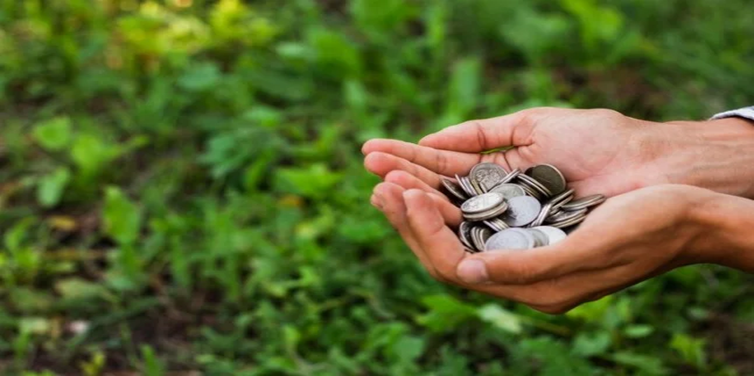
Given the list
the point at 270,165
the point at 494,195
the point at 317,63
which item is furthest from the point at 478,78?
the point at 494,195

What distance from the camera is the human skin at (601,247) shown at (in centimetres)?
189

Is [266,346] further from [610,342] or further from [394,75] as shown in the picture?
[394,75]

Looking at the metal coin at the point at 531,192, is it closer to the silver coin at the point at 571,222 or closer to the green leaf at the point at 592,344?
the silver coin at the point at 571,222

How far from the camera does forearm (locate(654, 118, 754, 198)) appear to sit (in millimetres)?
2363

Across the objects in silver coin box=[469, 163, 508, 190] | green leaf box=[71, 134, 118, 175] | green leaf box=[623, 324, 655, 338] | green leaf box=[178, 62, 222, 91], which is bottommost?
green leaf box=[623, 324, 655, 338]

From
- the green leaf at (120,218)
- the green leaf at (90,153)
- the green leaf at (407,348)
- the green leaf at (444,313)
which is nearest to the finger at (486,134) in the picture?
the green leaf at (444,313)

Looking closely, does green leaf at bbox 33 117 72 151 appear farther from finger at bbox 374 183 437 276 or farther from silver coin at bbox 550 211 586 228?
silver coin at bbox 550 211 586 228

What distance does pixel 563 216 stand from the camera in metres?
2.25

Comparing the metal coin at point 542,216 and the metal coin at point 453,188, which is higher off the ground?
the metal coin at point 453,188

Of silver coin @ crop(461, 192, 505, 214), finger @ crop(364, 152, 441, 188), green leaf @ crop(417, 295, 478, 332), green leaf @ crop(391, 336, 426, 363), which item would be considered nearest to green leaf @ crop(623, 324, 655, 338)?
green leaf @ crop(417, 295, 478, 332)

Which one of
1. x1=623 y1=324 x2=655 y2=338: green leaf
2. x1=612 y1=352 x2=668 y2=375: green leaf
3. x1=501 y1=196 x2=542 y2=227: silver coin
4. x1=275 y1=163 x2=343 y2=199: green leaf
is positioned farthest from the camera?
x1=275 y1=163 x2=343 y2=199: green leaf

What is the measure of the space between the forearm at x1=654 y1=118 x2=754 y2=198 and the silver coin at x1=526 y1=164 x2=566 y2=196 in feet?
0.78

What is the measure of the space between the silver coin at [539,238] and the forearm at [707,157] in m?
0.38

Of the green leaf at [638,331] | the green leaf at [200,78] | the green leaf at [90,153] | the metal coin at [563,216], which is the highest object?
the green leaf at [200,78]
